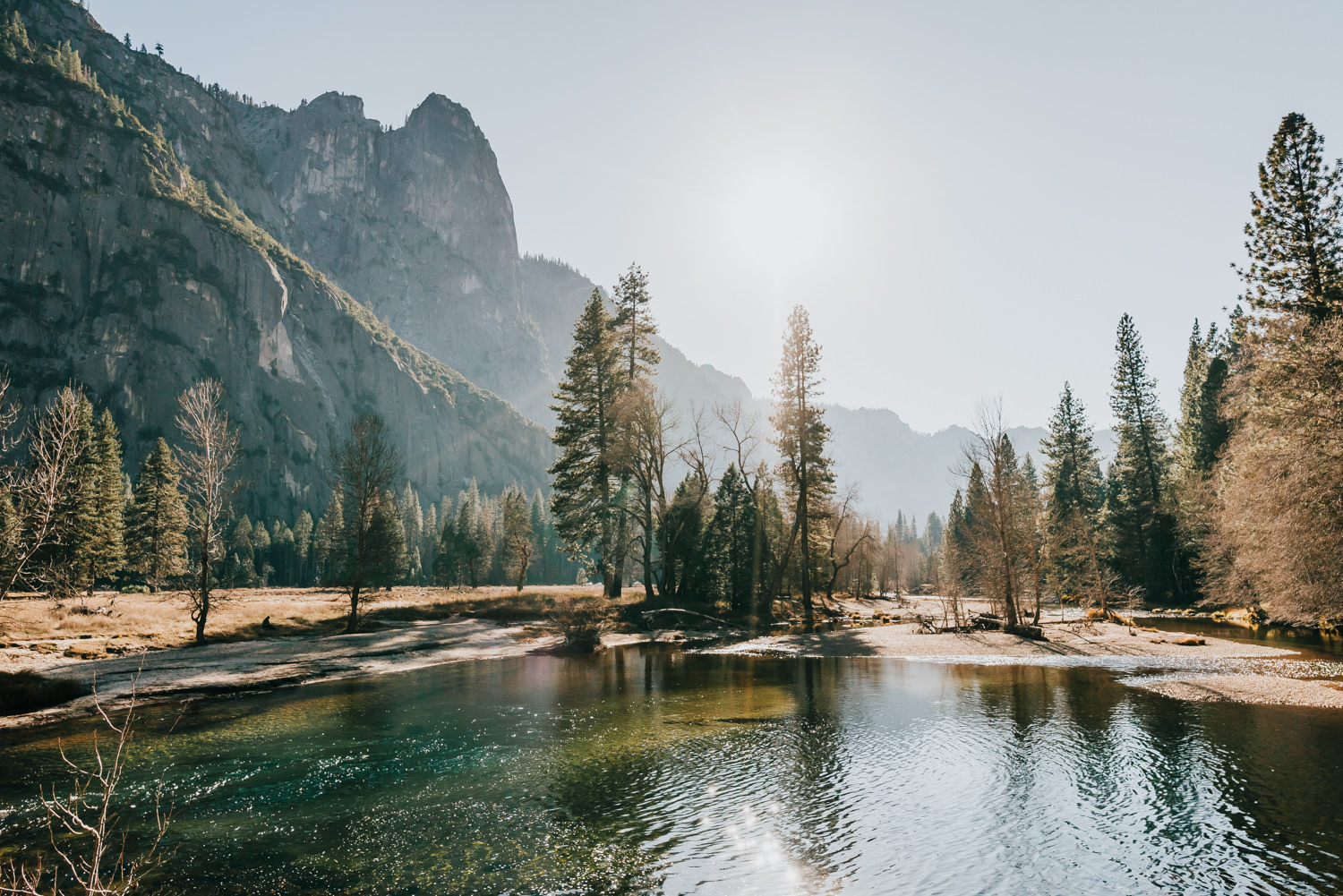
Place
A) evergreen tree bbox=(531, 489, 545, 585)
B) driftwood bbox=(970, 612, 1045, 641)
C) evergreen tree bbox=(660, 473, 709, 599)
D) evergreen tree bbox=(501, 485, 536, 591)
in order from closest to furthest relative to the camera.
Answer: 1. driftwood bbox=(970, 612, 1045, 641)
2. evergreen tree bbox=(660, 473, 709, 599)
3. evergreen tree bbox=(501, 485, 536, 591)
4. evergreen tree bbox=(531, 489, 545, 585)

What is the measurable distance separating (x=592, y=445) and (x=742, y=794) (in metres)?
37.0

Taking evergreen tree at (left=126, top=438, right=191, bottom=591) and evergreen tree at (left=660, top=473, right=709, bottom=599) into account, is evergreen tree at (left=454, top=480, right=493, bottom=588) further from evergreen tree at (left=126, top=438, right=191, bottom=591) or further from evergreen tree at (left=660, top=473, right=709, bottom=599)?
evergreen tree at (left=660, top=473, right=709, bottom=599)

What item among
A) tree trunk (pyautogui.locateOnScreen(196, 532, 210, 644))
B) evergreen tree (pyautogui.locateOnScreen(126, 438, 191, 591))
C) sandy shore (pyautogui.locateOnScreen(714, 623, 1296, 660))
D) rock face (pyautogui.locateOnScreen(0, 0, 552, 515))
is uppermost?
rock face (pyautogui.locateOnScreen(0, 0, 552, 515))

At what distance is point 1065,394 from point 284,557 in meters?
132

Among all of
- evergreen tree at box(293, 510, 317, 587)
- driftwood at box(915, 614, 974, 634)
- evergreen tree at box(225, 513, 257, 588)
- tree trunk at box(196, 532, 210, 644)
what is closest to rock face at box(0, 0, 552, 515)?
evergreen tree at box(293, 510, 317, 587)

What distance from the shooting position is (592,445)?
156 feet

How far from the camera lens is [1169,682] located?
20859 millimetres

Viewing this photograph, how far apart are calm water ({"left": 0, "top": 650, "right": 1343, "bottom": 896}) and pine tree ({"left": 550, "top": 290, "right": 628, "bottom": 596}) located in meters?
26.0

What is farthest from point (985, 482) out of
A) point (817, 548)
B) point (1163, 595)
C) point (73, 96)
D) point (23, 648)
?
point (73, 96)

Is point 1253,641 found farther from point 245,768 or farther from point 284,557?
point 284,557

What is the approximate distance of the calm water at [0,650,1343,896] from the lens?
8.98m

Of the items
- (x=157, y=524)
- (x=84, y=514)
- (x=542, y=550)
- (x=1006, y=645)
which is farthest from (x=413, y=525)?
(x=1006, y=645)

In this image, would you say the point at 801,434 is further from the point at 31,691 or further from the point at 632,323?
the point at 31,691

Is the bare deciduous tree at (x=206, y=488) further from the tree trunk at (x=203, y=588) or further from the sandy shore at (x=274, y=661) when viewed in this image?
the sandy shore at (x=274, y=661)
